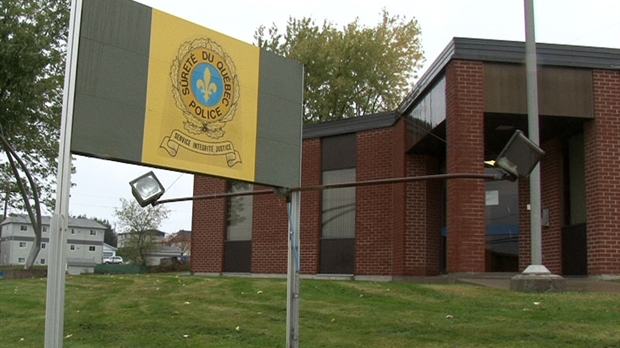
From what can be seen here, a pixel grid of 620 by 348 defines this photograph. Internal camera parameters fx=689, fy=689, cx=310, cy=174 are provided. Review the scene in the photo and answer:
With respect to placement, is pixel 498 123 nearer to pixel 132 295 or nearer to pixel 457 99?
pixel 457 99

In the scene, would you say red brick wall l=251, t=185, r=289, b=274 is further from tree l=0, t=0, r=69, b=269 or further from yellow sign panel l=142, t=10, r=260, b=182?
yellow sign panel l=142, t=10, r=260, b=182

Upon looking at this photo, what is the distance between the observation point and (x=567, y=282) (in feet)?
39.5

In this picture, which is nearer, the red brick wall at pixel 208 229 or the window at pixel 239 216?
the window at pixel 239 216

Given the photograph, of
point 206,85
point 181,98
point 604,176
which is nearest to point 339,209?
point 604,176

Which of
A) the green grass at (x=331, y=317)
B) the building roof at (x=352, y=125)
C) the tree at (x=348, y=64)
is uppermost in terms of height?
the tree at (x=348, y=64)

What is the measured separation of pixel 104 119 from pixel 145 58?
0.80 metres

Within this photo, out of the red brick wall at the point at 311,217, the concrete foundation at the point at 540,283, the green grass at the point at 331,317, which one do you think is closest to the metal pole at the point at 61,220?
the green grass at the point at 331,317

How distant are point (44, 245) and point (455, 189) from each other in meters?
73.6

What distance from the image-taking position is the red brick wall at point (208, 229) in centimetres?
2161

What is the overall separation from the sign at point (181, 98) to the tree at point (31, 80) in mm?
16485

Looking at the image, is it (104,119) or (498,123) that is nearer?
(104,119)

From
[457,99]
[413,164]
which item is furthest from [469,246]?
[413,164]

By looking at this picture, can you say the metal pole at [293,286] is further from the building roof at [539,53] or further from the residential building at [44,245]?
the residential building at [44,245]

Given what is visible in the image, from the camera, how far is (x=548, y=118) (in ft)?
44.1
